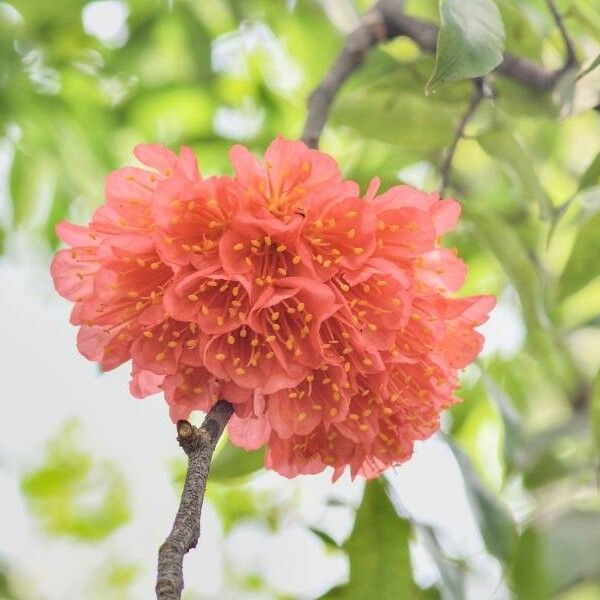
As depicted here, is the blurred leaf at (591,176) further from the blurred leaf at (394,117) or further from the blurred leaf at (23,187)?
the blurred leaf at (23,187)

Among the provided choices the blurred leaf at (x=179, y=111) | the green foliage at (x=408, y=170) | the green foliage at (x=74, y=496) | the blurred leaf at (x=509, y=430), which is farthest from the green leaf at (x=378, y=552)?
the green foliage at (x=74, y=496)

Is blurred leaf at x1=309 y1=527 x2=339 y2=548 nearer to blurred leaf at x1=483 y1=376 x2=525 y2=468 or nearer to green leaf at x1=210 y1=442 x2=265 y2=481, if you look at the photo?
green leaf at x1=210 y1=442 x2=265 y2=481

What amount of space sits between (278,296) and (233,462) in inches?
11.2

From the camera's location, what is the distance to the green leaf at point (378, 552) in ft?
2.49

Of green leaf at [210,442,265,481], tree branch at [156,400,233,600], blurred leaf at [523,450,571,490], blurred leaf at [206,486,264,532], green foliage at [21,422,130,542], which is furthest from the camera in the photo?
green foliage at [21,422,130,542]

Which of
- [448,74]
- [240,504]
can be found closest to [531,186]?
[448,74]

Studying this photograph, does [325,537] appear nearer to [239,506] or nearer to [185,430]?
[185,430]

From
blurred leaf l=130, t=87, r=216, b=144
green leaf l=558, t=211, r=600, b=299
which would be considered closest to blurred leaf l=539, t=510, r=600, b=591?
green leaf l=558, t=211, r=600, b=299

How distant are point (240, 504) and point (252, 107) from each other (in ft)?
1.58

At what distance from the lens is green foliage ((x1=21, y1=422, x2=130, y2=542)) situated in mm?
1473

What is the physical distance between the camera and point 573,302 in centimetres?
139

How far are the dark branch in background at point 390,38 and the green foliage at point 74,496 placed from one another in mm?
885

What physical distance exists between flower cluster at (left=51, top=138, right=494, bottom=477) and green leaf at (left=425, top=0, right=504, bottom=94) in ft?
0.22

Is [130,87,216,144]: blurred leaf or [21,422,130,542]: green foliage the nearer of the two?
[130,87,216,144]: blurred leaf
